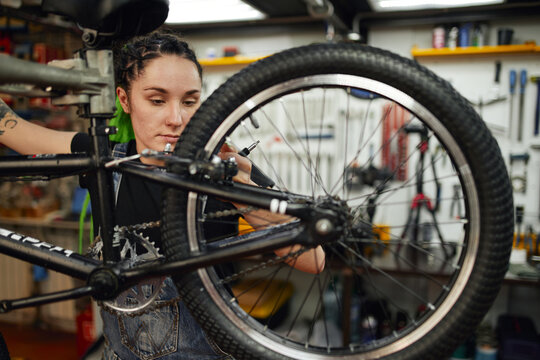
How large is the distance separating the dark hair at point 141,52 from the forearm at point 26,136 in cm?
25

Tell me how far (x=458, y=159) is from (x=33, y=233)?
3.24 m

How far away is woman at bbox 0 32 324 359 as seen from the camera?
37.1 inches

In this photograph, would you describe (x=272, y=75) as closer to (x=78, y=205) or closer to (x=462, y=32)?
(x=462, y=32)

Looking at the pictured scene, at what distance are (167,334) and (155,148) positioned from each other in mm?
447

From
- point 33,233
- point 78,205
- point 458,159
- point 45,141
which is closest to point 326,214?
point 458,159

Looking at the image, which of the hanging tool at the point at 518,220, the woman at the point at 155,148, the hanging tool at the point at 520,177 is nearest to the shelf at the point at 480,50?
the hanging tool at the point at 520,177

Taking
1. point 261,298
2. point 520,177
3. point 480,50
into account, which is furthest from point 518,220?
point 261,298

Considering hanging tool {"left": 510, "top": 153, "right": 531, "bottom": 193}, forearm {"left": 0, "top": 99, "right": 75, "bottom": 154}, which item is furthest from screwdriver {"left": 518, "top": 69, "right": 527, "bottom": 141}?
forearm {"left": 0, "top": 99, "right": 75, "bottom": 154}

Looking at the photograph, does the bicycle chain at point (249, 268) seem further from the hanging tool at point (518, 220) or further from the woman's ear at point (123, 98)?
the hanging tool at point (518, 220)

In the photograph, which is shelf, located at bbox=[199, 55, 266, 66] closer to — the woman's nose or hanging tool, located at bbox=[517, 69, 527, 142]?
hanging tool, located at bbox=[517, 69, 527, 142]

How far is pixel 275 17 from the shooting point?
8.54 ft

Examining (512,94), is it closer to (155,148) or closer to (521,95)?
(521,95)

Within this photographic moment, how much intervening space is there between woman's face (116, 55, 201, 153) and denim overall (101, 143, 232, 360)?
356 millimetres

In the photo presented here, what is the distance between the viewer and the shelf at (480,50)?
2291 millimetres
